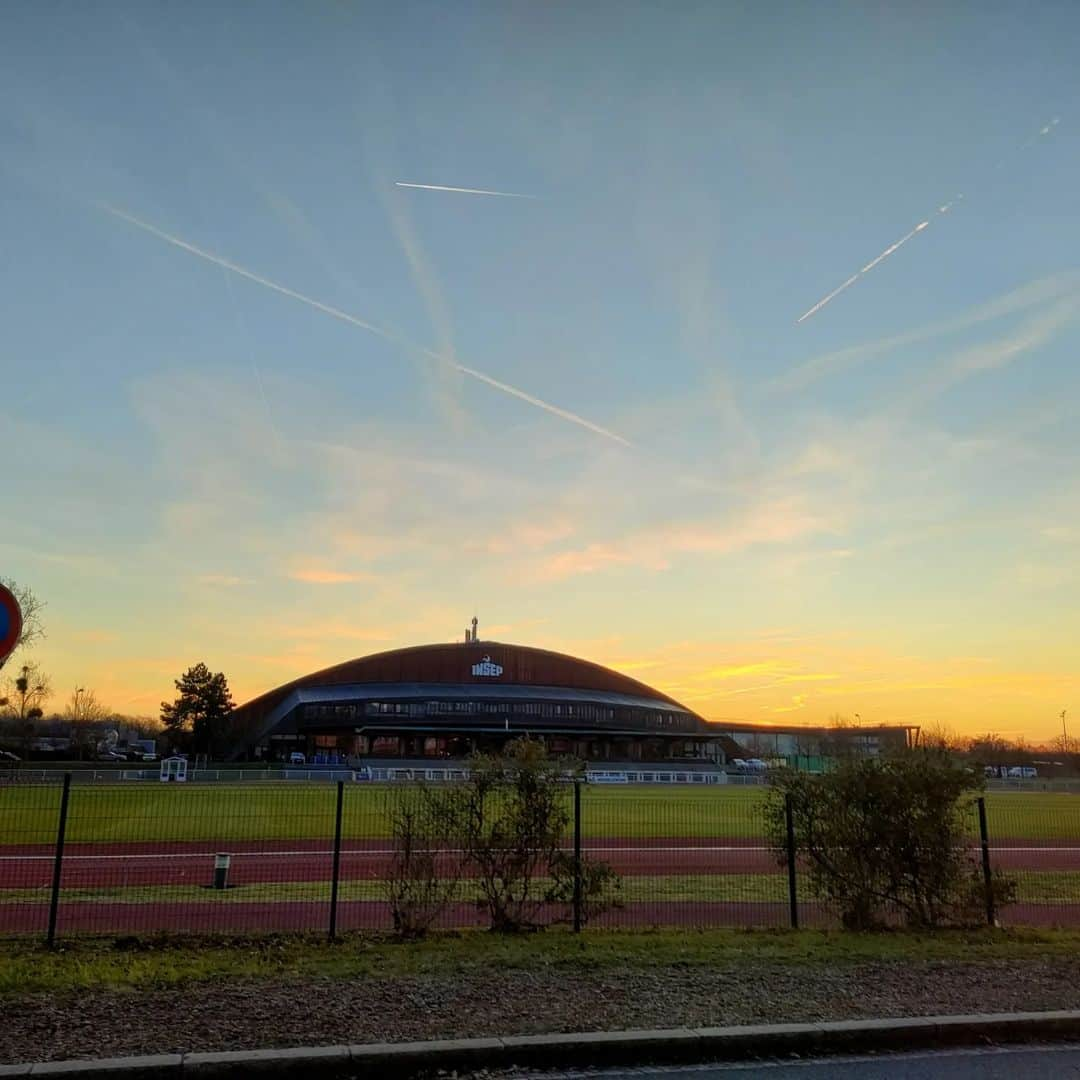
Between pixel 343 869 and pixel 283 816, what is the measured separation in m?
3.25

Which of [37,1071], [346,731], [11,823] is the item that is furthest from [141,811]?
[346,731]

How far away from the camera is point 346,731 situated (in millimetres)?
109562

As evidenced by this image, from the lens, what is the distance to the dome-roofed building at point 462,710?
109 metres

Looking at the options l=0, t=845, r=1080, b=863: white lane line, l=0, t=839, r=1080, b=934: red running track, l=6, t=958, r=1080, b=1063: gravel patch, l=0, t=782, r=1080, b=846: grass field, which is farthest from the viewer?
l=0, t=782, r=1080, b=846: grass field

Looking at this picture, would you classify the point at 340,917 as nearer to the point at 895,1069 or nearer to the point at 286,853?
the point at 895,1069

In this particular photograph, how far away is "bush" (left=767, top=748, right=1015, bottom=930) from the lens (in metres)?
12.6

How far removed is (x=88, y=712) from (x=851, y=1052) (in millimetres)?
111102

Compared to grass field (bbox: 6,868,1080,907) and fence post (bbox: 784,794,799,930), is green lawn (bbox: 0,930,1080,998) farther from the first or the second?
grass field (bbox: 6,868,1080,907)

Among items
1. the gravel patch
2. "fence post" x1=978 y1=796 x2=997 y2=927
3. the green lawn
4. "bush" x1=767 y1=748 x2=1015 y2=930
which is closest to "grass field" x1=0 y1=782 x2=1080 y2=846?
the green lawn

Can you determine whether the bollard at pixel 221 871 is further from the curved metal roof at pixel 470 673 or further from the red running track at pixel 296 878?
the curved metal roof at pixel 470 673

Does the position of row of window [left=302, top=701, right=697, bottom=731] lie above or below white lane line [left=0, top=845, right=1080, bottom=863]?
above

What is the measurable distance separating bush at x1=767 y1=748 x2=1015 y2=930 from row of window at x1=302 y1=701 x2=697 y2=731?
99135 mm

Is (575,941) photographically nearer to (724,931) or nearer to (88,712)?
(724,931)

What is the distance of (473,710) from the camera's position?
111 metres
